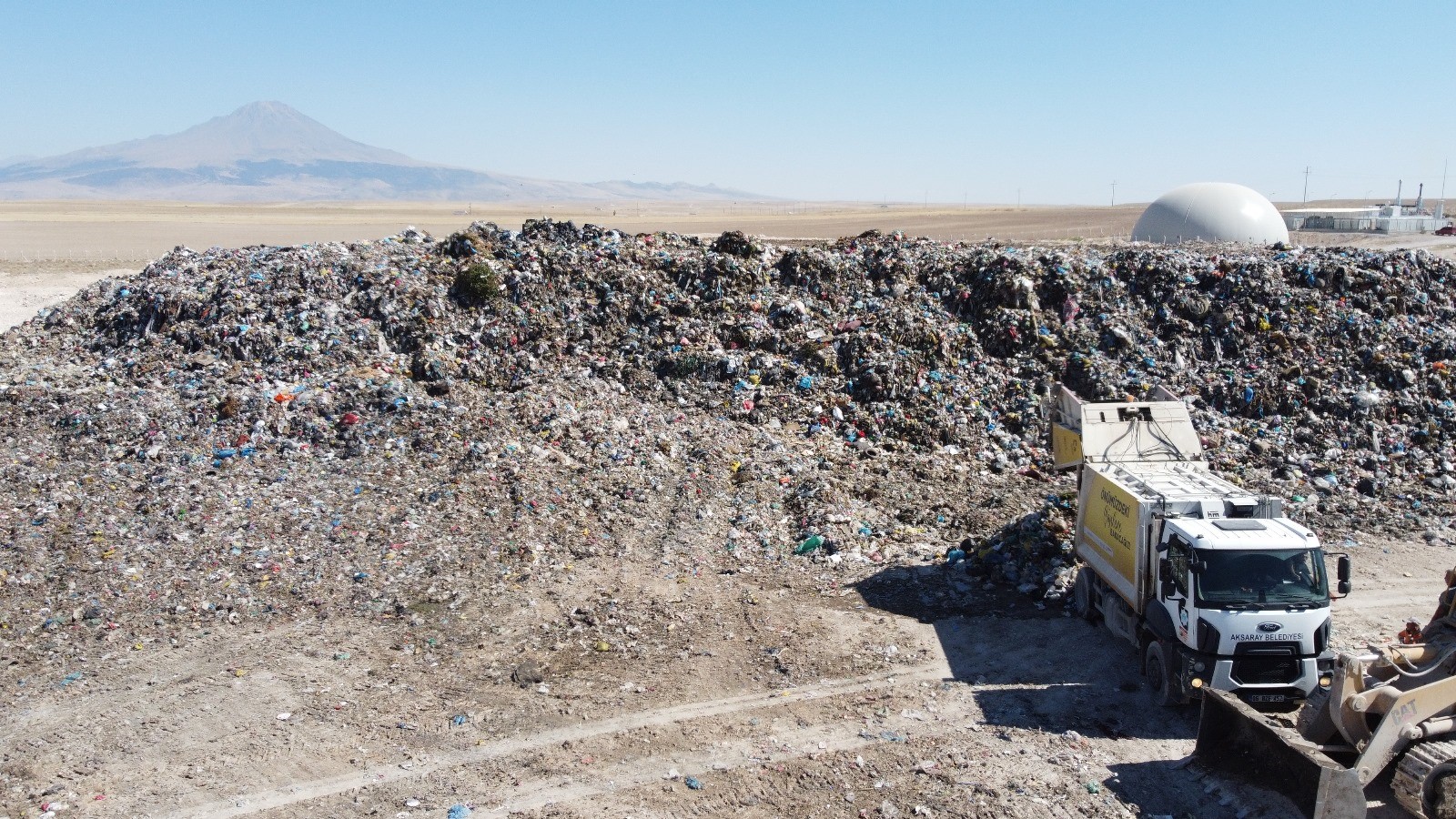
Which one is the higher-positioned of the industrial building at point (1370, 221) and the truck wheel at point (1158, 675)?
the industrial building at point (1370, 221)

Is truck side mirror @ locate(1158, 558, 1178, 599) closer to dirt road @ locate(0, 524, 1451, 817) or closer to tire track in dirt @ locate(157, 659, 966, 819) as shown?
dirt road @ locate(0, 524, 1451, 817)

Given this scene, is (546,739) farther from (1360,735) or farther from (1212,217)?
(1212,217)

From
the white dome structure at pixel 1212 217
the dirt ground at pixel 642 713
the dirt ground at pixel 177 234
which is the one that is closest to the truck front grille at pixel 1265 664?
the dirt ground at pixel 642 713

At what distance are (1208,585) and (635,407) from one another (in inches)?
354

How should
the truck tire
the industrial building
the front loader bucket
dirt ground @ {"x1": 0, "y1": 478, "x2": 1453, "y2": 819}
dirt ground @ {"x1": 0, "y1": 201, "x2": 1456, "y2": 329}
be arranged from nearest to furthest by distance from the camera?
the front loader bucket < dirt ground @ {"x1": 0, "y1": 478, "x2": 1453, "y2": 819} < the truck tire < dirt ground @ {"x1": 0, "y1": 201, "x2": 1456, "y2": 329} < the industrial building

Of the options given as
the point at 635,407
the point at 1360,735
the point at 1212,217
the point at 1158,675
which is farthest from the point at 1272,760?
the point at 1212,217

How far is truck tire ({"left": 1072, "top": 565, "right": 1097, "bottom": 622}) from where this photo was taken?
1002 cm

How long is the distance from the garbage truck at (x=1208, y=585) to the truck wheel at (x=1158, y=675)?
0.01 meters

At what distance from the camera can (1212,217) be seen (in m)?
32.3

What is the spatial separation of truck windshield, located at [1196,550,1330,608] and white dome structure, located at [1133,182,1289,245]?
2691 centimetres

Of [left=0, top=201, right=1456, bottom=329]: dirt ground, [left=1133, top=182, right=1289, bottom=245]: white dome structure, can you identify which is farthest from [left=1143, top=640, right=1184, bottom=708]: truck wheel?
[left=1133, top=182, right=1289, bottom=245]: white dome structure

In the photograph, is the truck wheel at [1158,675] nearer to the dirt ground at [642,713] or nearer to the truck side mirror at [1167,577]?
the dirt ground at [642,713]

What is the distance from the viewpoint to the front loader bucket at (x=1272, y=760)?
6.16 meters

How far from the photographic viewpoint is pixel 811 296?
59.7ft
